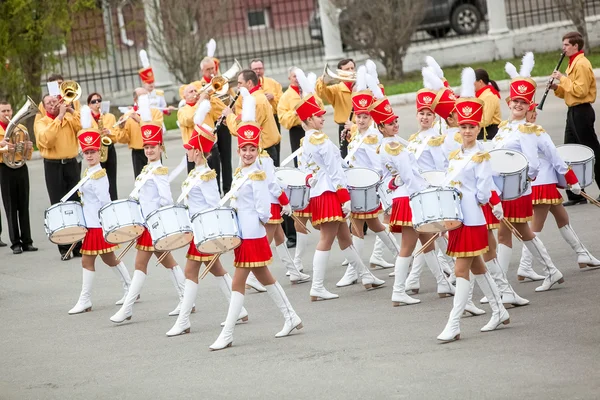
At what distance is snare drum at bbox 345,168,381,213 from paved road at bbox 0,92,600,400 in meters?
0.86

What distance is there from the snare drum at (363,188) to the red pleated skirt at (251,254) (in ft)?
6.57

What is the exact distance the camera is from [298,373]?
26.9ft

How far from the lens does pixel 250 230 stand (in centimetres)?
916

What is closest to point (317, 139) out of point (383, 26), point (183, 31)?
point (383, 26)

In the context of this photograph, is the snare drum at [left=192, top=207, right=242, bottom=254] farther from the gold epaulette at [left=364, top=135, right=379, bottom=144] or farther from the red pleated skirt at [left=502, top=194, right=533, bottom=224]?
the gold epaulette at [left=364, top=135, right=379, bottom=144]

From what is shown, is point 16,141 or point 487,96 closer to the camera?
point 487,96

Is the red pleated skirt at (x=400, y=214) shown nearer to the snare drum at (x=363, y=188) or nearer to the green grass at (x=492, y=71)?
the snare drum at (x=363, y=188)

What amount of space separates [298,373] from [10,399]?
223 centimetres

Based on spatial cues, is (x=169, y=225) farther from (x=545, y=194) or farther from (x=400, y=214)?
(x=545, y=194)

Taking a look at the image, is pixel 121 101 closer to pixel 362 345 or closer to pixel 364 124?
pixel 364 124

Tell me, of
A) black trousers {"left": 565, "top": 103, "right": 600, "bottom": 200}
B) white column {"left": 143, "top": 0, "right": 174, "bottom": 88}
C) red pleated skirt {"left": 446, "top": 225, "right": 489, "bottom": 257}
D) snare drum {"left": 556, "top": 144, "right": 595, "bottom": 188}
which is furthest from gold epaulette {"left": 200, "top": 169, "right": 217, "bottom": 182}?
white column {"left": 143, "top": 0, "right": 174, "bottom": 88}

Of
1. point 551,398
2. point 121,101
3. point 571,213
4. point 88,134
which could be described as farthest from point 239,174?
point 121,101

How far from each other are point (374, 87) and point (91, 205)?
3137 millimetres

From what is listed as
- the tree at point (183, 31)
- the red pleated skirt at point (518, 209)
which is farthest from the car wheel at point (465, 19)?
the red pleated skirt at point (518, 209)
